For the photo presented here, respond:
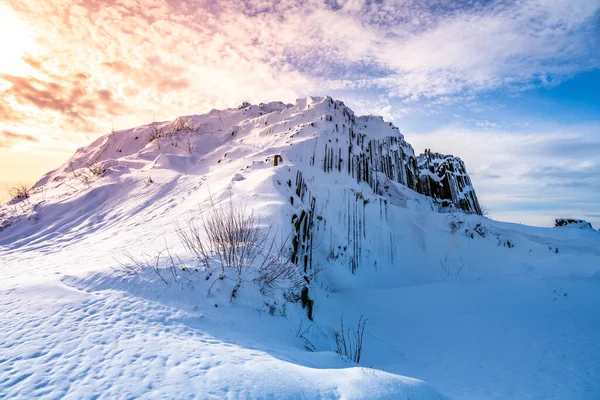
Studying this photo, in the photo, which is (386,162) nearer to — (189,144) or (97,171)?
(189,144)

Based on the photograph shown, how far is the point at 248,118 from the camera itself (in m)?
18.6

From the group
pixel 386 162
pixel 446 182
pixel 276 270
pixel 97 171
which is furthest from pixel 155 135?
pixel 446 182

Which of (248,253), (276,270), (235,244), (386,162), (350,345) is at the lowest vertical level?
(350,345)

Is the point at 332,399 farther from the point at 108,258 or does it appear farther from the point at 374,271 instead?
the point at 374,271

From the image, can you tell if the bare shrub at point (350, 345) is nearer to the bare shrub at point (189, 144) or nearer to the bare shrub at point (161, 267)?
the bare shrub at point (161, 267)

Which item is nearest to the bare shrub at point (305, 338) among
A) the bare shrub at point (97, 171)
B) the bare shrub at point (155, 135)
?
the bare shrub at point (97, 171)

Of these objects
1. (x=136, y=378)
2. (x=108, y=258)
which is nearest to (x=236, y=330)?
(x=136, y=378)

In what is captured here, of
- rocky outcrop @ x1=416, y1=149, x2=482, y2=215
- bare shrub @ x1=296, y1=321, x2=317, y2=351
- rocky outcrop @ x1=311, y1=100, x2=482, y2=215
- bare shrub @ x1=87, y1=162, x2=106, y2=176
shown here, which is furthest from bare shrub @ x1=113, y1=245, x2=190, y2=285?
rocky outcrop @ x1=416, y1=149, x2=482, y2=215

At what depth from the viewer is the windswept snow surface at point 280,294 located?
2338mm

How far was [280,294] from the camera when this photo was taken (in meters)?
4.56

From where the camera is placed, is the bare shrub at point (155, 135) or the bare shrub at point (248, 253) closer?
the bare shrub at point (248, 253)

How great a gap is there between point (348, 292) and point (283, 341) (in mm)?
4829

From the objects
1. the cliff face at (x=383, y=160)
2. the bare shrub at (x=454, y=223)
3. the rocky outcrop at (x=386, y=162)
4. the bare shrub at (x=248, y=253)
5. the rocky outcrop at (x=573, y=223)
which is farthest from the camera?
the rocky outcrop at (x=573, y=223)

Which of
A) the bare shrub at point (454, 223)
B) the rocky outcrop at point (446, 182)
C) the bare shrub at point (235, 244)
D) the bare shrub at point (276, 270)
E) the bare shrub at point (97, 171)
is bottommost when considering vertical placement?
the bare shrub at point (276, 270)
